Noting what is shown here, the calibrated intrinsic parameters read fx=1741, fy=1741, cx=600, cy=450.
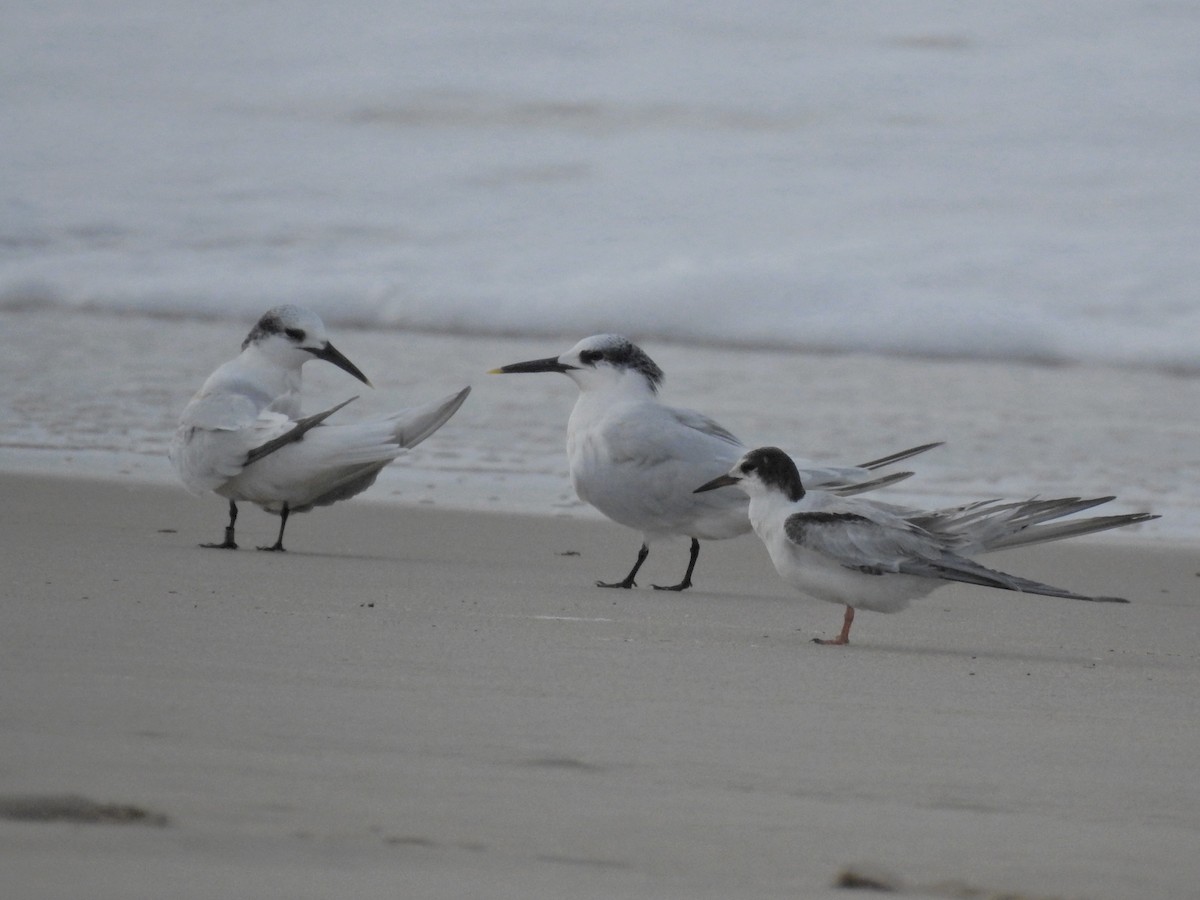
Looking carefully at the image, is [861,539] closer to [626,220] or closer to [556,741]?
[556,741]

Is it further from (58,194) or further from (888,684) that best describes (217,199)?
(888,684)

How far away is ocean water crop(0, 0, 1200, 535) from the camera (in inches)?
337

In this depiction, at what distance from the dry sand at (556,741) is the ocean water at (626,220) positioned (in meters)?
2.51

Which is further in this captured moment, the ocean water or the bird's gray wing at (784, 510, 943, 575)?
the ocean water

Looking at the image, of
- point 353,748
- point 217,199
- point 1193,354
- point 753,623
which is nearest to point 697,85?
point 217,199

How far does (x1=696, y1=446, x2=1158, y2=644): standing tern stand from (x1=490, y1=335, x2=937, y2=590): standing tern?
0.72m

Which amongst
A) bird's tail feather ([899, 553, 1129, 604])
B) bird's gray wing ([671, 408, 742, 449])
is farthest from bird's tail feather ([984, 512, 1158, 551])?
bird's gray wing ([671, 408, 742, 449])

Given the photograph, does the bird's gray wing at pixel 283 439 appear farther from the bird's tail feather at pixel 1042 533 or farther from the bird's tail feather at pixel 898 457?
the bird's tail feather at pixel 1042 533

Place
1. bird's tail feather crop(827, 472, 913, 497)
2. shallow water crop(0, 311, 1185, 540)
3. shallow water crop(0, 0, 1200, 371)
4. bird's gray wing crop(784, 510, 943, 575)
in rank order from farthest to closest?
shallow water crop(0, 0, 1200, 371)
shallow water crop(0, 311, 1185, 540)
bird's tail feather crop(827, 472, 913, 497)
bird's gray wing crop(784, 510, 943, 575)

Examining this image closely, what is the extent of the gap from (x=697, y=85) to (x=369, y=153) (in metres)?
3.35

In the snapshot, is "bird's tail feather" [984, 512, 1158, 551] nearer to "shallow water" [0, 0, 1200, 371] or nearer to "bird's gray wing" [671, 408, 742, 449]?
"bird's gray wing" [671, 408, 742, 449]

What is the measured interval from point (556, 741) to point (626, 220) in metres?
11.9

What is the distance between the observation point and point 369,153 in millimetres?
15820

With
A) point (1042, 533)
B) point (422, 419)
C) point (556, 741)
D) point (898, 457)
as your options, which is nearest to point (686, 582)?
point (898, 457)
